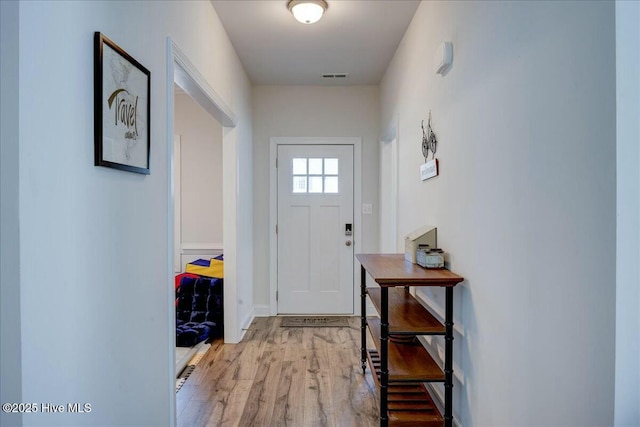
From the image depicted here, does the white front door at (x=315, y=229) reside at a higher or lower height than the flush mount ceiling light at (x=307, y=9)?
lower

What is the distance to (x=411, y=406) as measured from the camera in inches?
74.4

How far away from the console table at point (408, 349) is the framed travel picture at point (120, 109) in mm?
1154

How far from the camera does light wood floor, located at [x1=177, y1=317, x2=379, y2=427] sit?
6.46 feet

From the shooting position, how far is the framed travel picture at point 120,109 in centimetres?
109

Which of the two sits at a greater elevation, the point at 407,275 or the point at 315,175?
the point at 315,175

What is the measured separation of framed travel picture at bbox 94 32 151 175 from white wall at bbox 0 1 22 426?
0.90 ft

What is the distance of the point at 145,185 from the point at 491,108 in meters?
1.44

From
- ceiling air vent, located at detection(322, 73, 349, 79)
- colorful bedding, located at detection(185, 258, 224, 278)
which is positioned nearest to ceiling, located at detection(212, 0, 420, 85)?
ceiling air vent, located at detection(322, 73, 349, 79)

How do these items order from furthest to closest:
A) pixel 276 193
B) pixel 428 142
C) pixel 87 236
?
pixel 276 193, pixel 428 142, pixel 87 236

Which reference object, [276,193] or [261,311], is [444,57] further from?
[261,311]

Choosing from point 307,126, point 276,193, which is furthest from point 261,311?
point 307,126

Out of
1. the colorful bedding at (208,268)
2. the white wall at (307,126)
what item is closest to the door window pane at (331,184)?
the white wall at (307,126)

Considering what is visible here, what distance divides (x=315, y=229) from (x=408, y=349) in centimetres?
202
